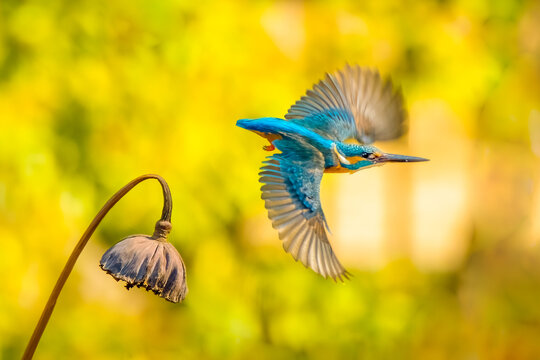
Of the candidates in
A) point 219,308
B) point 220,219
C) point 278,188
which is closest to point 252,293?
point 219,308

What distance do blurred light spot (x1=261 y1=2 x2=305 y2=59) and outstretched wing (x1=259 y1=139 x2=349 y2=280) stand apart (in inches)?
72.1

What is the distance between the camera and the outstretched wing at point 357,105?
104 centimetres

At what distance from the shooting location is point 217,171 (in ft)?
7.82

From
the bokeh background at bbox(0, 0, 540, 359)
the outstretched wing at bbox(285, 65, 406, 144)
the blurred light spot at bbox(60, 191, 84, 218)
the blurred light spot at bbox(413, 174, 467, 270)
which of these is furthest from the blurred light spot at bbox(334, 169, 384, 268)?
the outstretched wing at bbox(285, 65, 406, 144)

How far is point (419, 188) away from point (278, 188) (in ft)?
7.80

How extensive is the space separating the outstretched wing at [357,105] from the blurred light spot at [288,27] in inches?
60.7

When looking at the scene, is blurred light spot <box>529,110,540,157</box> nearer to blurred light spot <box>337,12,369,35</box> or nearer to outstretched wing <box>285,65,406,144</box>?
blurred light spot <box>337,12,369,35</box>

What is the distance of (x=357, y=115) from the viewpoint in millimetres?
1090

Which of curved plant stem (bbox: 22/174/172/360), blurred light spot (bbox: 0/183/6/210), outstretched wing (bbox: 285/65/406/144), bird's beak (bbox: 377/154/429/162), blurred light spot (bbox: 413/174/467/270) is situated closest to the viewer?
bird's beak (bbox: 377/154/429/162)

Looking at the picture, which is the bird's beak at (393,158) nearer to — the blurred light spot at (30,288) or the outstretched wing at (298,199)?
the outstretched wing at (298,199)

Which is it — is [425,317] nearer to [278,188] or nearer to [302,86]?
[302,86]

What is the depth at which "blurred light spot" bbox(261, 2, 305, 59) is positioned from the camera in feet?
8.69

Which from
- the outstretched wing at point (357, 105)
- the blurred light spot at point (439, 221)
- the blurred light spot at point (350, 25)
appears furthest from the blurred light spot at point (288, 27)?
the outstretched wing at point (357, 105)

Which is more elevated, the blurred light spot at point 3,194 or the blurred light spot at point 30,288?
the blurred light spot at point 3,194
